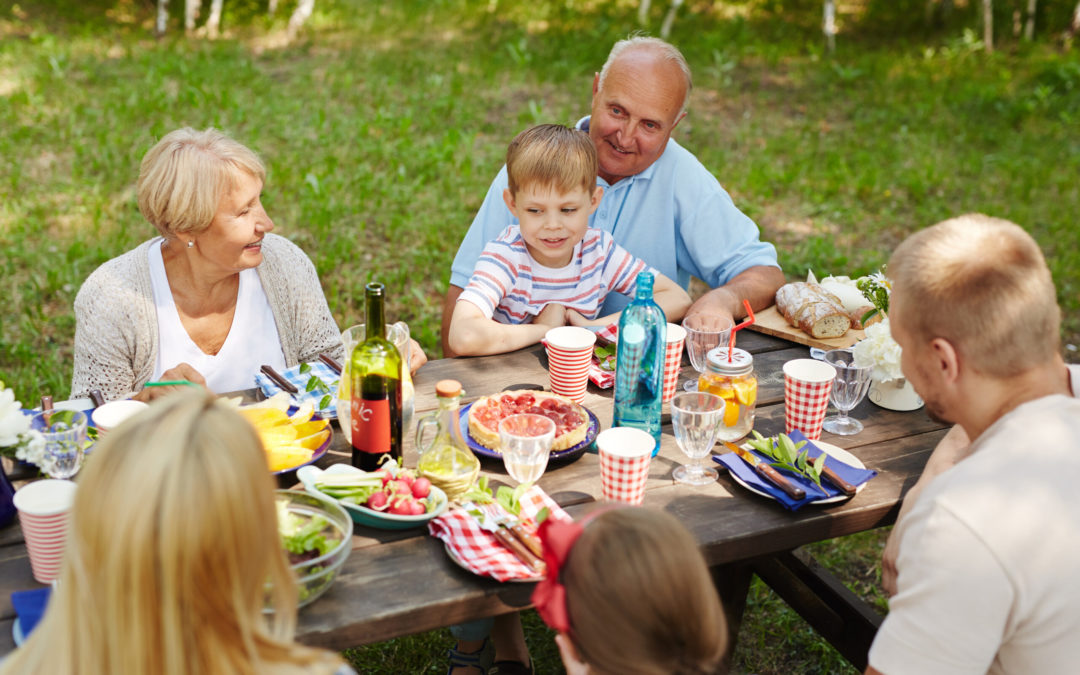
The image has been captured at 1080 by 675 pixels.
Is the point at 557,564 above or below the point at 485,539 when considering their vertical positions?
above

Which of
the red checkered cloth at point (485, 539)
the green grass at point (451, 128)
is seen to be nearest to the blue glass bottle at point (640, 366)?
the red checkered cloth at point (485, 539)

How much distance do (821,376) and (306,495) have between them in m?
1.35

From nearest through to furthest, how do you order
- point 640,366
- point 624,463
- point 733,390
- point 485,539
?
1. point 485,539
2. point 624,463
3. point 640,366
4. point 733,390

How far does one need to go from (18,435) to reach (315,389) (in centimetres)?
75

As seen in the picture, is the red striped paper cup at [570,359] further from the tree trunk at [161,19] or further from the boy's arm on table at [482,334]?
the tree trunk at [161,19]

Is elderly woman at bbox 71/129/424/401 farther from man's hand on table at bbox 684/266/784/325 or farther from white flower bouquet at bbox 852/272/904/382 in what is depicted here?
A: white flower bouquet at bbox 852/272/904/382

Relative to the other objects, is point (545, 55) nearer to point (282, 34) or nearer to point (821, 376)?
point (282, 34)

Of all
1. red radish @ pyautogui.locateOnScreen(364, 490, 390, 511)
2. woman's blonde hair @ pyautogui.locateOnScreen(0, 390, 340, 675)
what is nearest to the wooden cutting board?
red radish @ pyautogui.locateOnScreen(364, 490, 390, 511)

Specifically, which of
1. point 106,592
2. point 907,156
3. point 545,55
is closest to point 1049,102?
point 907,156

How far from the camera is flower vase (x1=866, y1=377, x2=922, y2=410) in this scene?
103 inches

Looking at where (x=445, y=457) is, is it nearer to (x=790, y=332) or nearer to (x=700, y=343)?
(x=700, y=343)

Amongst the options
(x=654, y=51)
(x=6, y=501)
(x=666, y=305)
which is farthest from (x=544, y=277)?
(x=6, y=501)

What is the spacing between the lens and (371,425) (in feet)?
6.88

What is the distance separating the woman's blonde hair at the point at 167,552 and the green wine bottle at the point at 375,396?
661 mm
